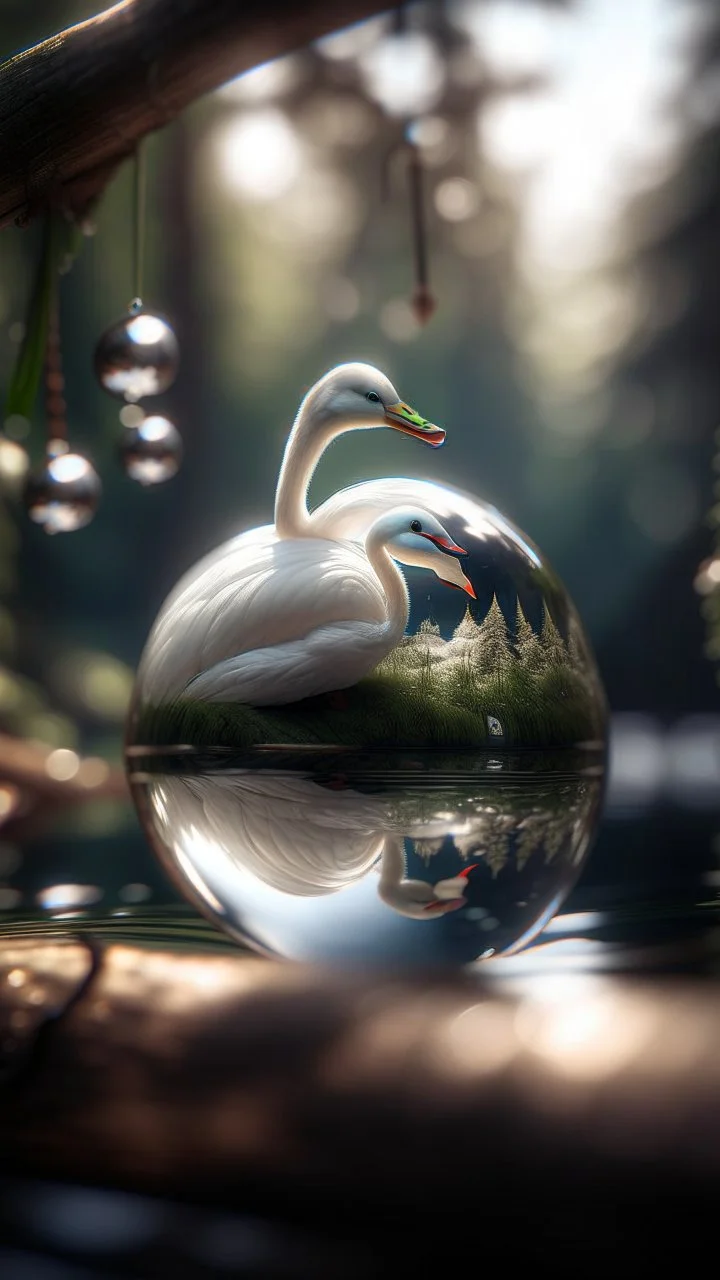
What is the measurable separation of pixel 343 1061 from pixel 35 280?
0.35 metres

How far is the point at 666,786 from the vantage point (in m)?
0.87

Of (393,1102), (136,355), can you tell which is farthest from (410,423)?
(393,1102)

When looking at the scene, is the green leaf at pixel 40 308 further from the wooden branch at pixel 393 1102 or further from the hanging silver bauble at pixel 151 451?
the wooden branch at pixel 393 1102

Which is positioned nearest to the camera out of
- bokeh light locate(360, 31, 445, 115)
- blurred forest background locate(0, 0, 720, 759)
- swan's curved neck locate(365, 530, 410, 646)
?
swan's curved neck locate(365, 530, 410, 646)

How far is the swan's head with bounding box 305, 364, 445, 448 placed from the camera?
1.34 feet

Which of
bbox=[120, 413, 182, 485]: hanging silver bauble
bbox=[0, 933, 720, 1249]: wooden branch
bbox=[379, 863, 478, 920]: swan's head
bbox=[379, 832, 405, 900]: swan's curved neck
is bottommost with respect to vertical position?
bbox=[0, 933, 720, 1249]: wooden branch

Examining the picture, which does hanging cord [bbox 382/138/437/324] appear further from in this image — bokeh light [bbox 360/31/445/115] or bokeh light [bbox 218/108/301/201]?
bokeh light [bbox 218/108/301/201]

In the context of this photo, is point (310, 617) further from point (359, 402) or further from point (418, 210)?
point (418, 210)

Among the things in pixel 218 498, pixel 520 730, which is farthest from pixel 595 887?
pixel 218 498

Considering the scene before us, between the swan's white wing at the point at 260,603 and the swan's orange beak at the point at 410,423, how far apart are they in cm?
6

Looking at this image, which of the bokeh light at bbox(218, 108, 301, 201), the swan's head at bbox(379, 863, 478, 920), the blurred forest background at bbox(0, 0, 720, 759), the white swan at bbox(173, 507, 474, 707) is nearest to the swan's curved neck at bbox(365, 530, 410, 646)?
the white swan at bbox(173, 507, 474, 707)

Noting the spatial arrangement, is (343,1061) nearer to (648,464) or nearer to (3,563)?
(3,563)

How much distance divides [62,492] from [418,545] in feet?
0.76

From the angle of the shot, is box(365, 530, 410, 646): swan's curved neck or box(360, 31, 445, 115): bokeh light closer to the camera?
box(365, 530, 410, 646): swan's curved neck
